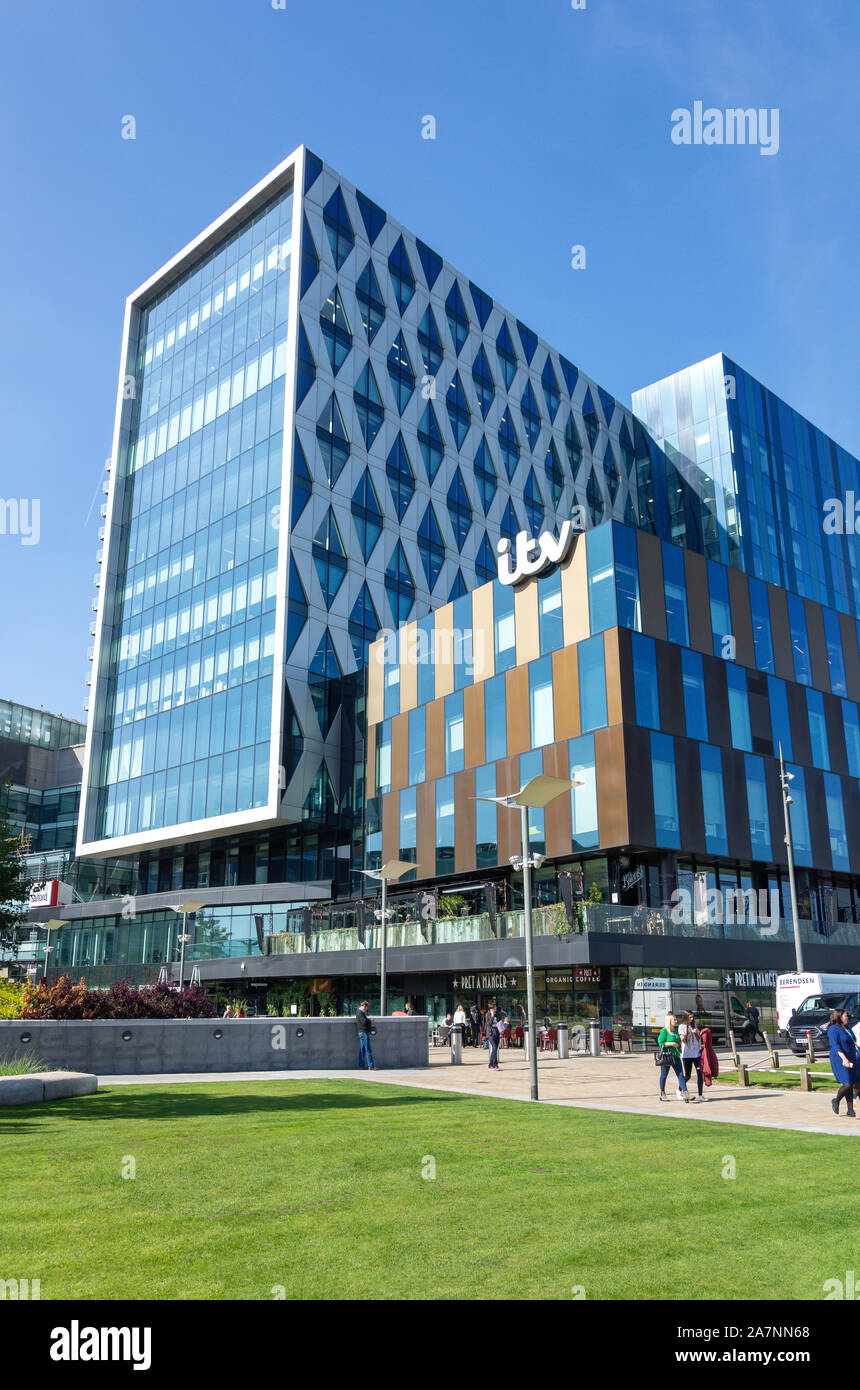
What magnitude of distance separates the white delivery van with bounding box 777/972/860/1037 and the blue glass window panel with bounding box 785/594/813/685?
65.4 feet

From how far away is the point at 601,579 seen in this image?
45406 mm

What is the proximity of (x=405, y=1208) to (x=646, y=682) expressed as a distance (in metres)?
36.6

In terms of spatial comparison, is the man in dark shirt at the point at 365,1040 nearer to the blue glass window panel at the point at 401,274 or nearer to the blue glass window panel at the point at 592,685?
the blue glass window panel at the point at 592,685

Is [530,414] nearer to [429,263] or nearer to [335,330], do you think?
[429,263]

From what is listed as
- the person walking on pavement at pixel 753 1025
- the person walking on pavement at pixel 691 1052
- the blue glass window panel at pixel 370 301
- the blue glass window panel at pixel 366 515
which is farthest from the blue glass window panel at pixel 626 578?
the blue glass window panel at pixel 370 301

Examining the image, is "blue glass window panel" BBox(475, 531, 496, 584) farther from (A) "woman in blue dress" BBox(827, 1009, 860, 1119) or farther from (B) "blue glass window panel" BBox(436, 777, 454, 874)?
(A) "woman in blue dress" BBox(827, 1009, 860, 1119)

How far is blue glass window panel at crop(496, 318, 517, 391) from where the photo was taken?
7806 centimetres

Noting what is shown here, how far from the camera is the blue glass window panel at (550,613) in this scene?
1863 inches

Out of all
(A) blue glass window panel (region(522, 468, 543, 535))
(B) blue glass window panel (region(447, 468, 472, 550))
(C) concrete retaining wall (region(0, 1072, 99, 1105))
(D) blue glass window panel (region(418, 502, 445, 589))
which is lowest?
(C) concrete retaining wall (region(0, 1072, 99, 1105))

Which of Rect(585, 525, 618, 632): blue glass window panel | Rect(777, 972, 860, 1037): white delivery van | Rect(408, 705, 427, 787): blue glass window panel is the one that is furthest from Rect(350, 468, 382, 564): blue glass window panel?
Rect(777, 972, 860, 1037): white delivery van

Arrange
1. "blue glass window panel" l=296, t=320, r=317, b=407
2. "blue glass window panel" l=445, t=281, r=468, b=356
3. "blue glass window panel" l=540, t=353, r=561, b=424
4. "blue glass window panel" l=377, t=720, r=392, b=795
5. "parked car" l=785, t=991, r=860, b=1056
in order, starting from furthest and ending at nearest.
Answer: "blue glass window panel" l=540, t=353, r=561, b=424 → "blue glass window panel" l=445, t=281, r=468, b=356 → "blue glass window panel" l=296, t=320, r=317, b=407 → "blue glass window panel" l=377, t=720, r=392, b=795 → "parked car" l=785, t=991, r=860, b=1056

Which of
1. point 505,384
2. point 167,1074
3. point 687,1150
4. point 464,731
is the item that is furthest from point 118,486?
point 687,1150

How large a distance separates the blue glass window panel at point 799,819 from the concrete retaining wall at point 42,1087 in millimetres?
38680
